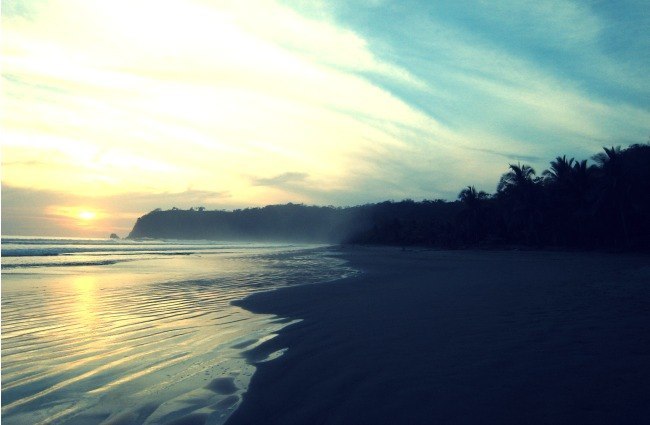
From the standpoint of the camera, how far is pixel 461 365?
555 centimetres

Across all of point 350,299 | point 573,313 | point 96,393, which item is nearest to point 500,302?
point 573,313

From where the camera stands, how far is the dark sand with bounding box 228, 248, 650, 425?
427 cm

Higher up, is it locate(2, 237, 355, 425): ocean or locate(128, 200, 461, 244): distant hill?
locate(128, 200, 461, 244): distant hill

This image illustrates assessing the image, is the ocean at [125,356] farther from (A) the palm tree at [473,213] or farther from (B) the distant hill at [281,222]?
(B) the distant hill at [281,222]

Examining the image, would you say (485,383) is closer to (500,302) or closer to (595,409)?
(595,409)

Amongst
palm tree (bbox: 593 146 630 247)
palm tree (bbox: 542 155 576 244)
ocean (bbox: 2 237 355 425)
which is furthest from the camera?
palm tree (bbox: 542 155 576 244)

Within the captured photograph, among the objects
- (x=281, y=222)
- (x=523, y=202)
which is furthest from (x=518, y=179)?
(x=281, y=222)

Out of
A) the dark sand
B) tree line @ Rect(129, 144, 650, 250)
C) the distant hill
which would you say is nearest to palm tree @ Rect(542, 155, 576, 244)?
tree line @ Rect(129, 144, 650, 250)

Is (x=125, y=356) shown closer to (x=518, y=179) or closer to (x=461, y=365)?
(x=461, y=365)

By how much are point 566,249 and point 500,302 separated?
39.8 metres

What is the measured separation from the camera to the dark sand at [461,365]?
4.27 metres

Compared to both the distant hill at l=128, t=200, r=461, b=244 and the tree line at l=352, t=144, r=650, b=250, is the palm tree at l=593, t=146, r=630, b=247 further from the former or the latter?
the distant hill at l=128, t=200, r=461, b=244

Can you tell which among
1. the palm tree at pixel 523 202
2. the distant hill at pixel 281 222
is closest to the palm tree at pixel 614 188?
the palm tree at pixel 523 202

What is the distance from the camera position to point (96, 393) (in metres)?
5.18
